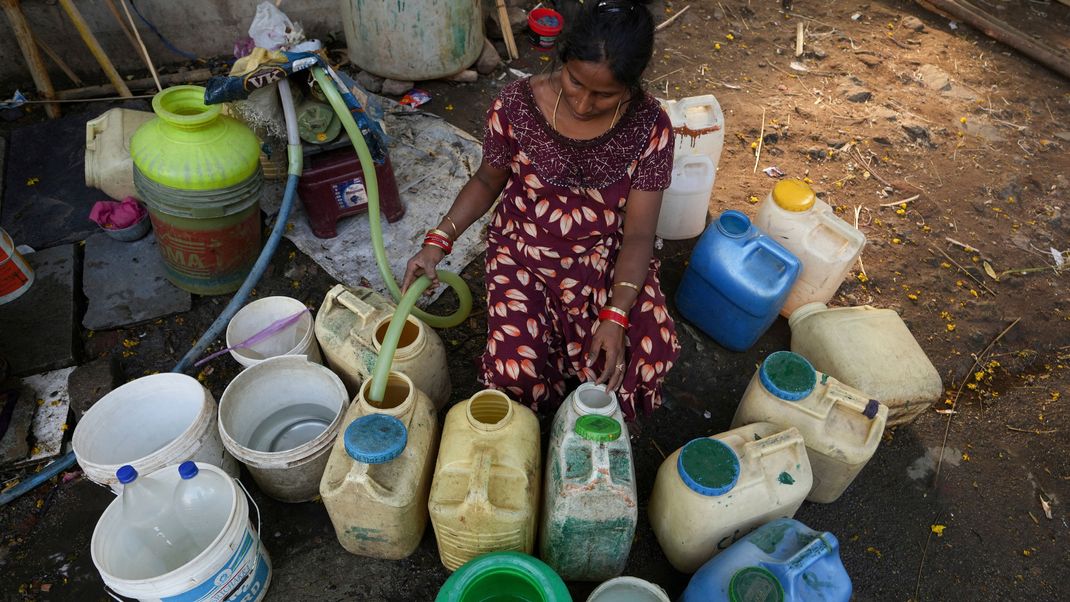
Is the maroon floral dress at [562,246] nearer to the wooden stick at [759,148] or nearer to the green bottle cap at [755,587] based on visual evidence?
the green bottle cap at [755,587]

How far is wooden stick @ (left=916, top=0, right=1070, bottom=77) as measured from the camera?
474 cm

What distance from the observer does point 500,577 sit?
72.3 inches

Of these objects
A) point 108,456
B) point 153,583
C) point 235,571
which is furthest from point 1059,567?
point 108,456

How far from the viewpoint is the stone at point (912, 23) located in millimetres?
5113

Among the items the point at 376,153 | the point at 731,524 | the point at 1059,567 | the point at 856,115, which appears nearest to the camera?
the point at 731,524

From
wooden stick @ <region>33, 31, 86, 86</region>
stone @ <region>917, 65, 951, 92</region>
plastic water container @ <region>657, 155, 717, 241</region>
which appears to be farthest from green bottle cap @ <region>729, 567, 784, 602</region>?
wooden stick @ <region>33, 31, 86, 86</region>

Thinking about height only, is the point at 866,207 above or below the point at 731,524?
below

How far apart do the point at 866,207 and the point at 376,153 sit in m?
2.80

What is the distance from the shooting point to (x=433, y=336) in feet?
7.72

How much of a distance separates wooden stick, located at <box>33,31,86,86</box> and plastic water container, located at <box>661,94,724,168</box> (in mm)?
3603

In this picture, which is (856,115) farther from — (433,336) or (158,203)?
(158,203)

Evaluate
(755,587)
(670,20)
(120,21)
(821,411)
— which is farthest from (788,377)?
(120,21)

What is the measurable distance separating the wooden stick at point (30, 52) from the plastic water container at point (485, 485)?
11.1 ft

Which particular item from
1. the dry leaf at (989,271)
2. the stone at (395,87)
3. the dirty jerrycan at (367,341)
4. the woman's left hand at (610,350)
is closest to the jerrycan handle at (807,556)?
the woman's left hand at (610,350)
